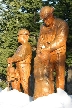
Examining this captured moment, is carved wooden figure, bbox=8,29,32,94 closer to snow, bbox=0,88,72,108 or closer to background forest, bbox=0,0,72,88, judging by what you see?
snow, bbox=0,88,72,108

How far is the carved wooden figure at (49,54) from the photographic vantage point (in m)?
5.67

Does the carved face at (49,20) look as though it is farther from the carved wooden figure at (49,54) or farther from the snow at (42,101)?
the snow at (42,101)

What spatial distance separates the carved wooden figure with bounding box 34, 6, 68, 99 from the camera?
5.67 metres

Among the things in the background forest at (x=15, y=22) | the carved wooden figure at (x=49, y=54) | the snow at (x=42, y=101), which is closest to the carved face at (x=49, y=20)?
the carved wooden figure at (x=49, y=54)

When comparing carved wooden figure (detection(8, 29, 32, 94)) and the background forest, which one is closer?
carved wooden figure (detection(8, 29, 32, 94))

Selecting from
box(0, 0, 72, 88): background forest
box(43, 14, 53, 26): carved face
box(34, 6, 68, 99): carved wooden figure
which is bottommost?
box(0, 0, 72, 88): background forest

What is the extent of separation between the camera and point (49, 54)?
226 inches

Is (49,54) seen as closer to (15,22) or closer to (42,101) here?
(42,101)

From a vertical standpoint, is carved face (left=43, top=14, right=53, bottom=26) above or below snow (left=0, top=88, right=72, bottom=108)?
above

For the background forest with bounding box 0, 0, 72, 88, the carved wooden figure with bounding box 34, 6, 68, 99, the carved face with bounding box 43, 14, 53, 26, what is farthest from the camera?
the background forest with bounding box 0, 0, 72, 88

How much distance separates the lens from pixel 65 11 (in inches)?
462

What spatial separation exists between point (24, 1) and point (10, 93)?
733 centimetres

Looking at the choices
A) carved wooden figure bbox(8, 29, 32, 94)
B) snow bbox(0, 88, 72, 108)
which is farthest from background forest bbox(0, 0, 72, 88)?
snow bbox(0, 88, 72, 108)

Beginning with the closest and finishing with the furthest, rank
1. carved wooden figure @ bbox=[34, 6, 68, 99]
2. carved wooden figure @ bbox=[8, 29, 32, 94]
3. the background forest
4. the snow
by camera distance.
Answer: the snow, carved wooden figure @ bbox=[34, 6, 68, 99], carved wooden figure @ bbox=[8, 29, 32, 94], the background forest
